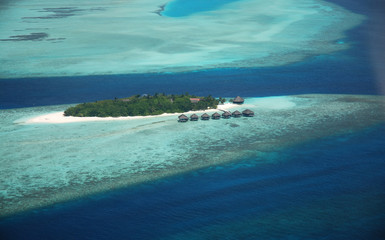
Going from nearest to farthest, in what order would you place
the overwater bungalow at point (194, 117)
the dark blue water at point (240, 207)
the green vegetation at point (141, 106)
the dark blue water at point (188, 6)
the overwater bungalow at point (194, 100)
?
the dark blue water at point (240, 207), the overwater bungalow at point (194, 117), the green vegetation at point (141, 106), the overwater bungalow at point (194, 100), the dark blue water at point (188, 6)

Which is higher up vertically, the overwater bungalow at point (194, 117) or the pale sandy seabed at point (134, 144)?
the overwater bungalow at point (194, 117)

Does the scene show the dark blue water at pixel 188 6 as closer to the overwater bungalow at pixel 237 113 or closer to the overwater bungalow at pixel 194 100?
the overwater bungalow at pixel 194 100

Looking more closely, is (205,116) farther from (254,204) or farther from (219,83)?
(219,83)

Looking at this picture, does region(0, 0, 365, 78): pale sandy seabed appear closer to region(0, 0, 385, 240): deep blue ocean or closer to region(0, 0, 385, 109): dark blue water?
region(0, 0, 385, 109): dark blue water

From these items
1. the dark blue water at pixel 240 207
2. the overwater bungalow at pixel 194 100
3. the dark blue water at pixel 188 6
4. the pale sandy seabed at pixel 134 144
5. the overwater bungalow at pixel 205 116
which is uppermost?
the dark blue water at pixel 188 6

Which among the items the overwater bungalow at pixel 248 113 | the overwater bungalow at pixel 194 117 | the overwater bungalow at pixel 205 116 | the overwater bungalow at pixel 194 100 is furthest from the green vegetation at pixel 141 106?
the overwater bungalow at pixel 248 113

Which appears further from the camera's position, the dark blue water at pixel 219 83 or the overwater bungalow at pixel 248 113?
the dark blue water at pixel 219 83

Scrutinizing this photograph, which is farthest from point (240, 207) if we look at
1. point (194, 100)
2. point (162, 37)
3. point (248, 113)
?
point (162, 37)
